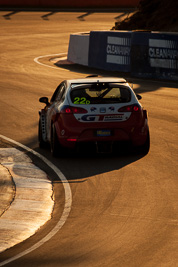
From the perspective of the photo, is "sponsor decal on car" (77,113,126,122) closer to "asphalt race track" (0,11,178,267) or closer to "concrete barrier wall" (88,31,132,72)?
"asphalt race track" (0,11,178,267)

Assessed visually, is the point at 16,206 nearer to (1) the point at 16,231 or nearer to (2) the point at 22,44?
(1) the point at 16,231

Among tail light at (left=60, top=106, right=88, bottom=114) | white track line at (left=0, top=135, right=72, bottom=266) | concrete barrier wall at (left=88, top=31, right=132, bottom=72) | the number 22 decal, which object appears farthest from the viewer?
concrete barrier wall at (left=88, top=31, right=132, bottom=72)

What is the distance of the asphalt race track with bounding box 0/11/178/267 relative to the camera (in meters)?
8.24

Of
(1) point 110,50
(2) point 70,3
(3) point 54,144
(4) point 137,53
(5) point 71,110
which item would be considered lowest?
(2) point 70,3

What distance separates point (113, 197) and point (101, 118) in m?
2.94

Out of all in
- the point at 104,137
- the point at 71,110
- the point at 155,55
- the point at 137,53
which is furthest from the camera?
the point at 137,53

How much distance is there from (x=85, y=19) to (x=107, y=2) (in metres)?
8.82

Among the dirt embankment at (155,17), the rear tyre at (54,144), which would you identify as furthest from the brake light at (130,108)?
the dirt embankment at (155,17)

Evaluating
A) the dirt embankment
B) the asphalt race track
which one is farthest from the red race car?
the dirt embankment

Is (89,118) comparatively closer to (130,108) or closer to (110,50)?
(130,108)

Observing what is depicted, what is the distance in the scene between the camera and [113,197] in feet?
36.0

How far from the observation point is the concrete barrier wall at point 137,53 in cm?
2589

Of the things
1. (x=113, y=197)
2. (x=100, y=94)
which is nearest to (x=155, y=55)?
(x=100, y=94)

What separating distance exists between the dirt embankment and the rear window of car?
2337 centimetres
